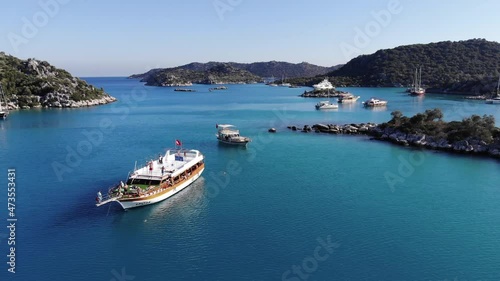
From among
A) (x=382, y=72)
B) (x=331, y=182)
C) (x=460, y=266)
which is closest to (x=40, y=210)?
(x=331, y=182)

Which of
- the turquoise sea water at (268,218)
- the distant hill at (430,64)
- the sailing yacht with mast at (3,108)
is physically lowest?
the turquoise sea water at (268,218)

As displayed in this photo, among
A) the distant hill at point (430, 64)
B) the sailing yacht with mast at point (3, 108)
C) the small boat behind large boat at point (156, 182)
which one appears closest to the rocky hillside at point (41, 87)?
the sailing yacht with mast at point (3, 108)

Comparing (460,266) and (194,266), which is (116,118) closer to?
(194,266)

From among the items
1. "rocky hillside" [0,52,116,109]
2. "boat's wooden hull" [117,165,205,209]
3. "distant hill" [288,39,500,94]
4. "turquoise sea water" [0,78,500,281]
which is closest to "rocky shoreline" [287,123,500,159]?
"turquoise sea water" [0,78,500,281]

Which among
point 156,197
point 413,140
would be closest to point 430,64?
point 413,140

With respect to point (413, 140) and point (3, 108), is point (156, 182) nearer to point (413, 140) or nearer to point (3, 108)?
point (413, 140)

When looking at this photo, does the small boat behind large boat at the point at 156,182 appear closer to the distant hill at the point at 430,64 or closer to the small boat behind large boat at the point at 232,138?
the small boat behind large boat at the point at 232,138

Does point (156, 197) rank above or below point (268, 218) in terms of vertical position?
above
